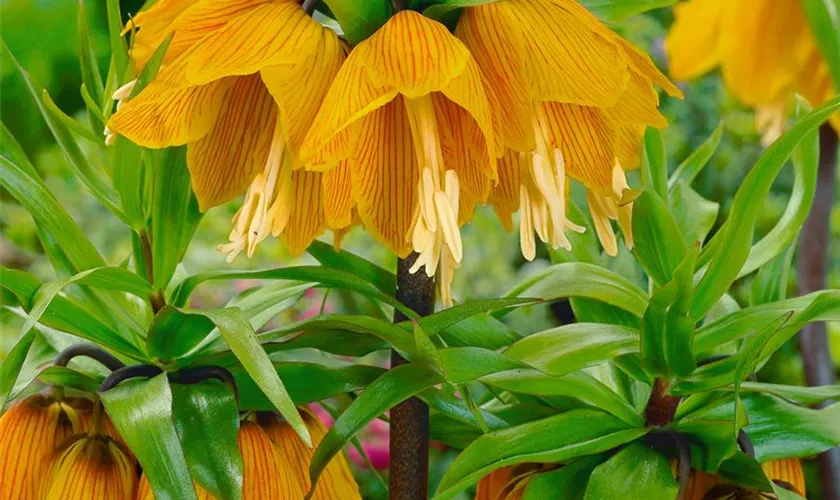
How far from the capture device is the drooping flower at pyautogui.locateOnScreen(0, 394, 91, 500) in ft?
1.70

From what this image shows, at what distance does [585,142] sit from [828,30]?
0.40m

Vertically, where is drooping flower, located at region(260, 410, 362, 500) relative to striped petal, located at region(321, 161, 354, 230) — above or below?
below

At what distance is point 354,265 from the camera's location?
56 centimetres

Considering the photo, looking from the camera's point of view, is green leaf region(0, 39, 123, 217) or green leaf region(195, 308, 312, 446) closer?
green leaf region(195, 308, 312, 446)

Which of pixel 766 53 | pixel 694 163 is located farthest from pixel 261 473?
pixel 766 53

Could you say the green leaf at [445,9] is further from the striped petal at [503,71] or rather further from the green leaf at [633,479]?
the green leaf at [633,479]

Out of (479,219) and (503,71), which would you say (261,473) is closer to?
(503,71)

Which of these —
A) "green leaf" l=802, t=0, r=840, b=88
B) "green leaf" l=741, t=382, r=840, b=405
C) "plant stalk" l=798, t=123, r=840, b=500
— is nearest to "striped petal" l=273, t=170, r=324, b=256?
"green leaf" l=741, t=382, r=840, b=405

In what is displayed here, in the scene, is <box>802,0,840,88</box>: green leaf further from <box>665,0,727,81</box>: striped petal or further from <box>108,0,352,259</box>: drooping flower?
<box>108,0,352,259</box>: drooping flower

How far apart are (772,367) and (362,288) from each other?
5.45 feet

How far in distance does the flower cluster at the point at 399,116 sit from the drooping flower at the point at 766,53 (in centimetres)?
50

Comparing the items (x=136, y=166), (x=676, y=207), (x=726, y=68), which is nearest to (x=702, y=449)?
(x=676, y=207)

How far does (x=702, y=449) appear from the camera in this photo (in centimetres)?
53

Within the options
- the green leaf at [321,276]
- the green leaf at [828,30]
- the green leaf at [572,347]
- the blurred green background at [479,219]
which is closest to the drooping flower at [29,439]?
the green leaf at [321,276]
